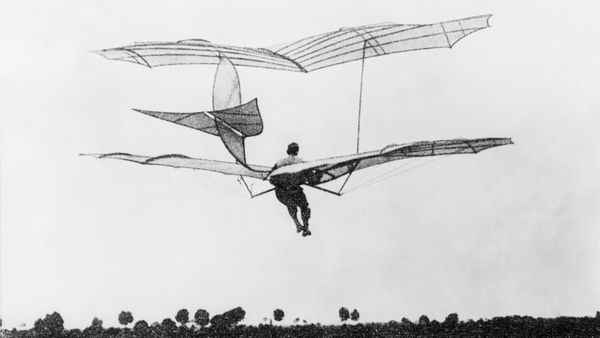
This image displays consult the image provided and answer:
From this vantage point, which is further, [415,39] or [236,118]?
[415,39]

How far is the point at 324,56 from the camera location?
1973cm

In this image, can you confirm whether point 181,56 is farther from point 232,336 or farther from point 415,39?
point 232,336

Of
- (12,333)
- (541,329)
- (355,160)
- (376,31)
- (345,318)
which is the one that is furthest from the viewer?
(345,318)

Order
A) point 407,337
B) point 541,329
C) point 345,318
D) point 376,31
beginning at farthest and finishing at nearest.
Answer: point 345,318 < point 407,337 < point 541,329 < point 376,31

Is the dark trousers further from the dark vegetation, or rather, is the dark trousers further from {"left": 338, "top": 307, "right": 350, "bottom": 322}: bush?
{"left": 338, "top": 307, "right": 350, "bottom": 322}: bush

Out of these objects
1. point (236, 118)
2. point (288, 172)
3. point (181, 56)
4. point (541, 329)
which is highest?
point (181, 56)

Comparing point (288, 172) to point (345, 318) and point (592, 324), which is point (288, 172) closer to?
point (592, 324)

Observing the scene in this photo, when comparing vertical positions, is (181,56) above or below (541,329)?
above

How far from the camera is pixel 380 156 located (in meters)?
17.4

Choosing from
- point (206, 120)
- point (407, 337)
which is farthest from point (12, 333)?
point (206, 120)

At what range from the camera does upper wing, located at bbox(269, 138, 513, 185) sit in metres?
16.9

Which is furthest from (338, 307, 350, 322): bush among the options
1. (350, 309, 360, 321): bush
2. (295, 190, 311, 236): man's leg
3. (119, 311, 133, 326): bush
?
(295, 190, 311, 236): man's leg

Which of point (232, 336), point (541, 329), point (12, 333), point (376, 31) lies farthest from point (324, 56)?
point (12, 333)

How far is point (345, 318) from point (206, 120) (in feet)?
184
